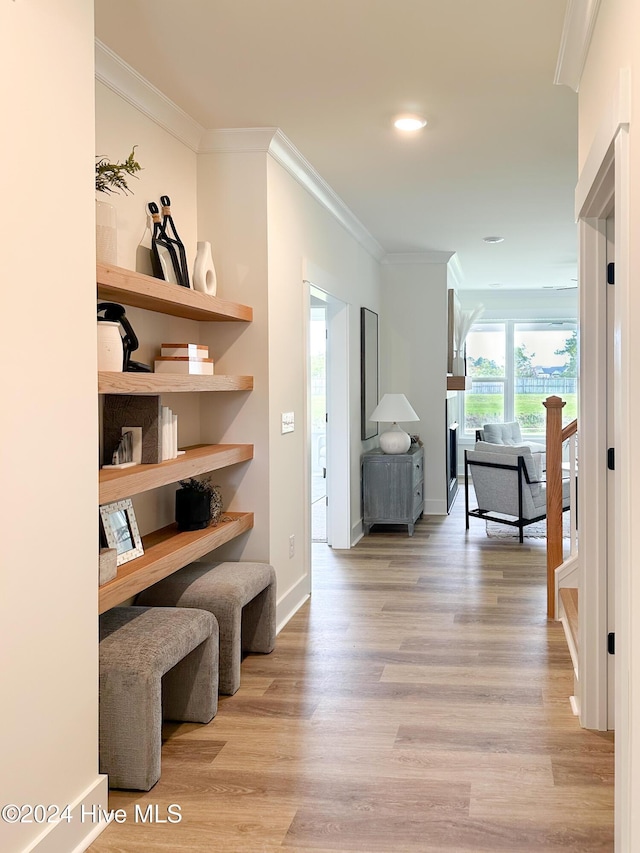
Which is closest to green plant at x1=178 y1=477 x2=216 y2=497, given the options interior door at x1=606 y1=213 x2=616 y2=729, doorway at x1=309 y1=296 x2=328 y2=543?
interior door at x1=606 y1=213 x2=616 y2=729

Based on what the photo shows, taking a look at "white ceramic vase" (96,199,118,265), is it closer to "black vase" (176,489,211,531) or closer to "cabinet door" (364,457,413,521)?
"black vase" (176,489,211,531)

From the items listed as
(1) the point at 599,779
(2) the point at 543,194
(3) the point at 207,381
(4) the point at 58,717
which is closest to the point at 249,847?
(4) the point at 58,717

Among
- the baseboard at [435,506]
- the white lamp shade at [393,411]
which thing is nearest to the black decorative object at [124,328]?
the white lamp shade at [393,411]

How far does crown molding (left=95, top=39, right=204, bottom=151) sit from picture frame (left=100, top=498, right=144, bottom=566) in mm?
1691

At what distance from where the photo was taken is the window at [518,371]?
1158 cm

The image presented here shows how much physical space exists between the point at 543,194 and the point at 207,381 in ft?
10.0

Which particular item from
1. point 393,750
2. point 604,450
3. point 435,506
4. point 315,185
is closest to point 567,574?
point 604,450

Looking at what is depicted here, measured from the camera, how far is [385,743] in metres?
2.94

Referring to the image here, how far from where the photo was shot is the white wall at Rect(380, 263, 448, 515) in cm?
809

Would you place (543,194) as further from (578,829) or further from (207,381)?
(578,829)

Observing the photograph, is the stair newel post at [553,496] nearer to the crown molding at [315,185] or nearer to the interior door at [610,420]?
the interior door at [610,420]

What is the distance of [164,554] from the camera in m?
3.21

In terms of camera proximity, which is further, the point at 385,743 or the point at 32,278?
the point at 385,743

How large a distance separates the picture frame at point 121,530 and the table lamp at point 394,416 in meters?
3.95
